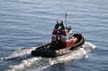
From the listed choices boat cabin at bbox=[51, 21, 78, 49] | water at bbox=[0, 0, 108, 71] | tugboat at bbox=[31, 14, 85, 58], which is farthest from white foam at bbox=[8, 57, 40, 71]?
boat cabin at bbox=[51, 21, 78, 49]

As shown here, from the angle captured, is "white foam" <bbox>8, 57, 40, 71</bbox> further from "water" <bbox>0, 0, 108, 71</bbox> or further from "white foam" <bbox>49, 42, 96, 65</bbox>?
"white foam" <bbox>49, 42, 96, 65</bbox>

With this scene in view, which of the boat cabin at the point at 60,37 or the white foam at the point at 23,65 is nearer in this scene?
the white foam at the point at 23,65

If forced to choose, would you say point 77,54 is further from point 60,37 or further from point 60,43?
point 60,37

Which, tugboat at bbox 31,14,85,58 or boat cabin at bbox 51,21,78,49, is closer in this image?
tugboat at bbox 31,14,85,58

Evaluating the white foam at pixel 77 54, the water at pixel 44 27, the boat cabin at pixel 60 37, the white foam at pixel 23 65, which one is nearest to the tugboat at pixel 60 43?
the boat cabin at pixel 60 37

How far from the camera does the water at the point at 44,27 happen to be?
48344 mm

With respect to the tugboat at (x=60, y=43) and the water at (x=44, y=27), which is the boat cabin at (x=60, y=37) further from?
the water at (x=44, y=27)

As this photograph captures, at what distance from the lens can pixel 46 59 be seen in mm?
48812

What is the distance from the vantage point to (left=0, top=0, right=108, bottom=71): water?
159 feet

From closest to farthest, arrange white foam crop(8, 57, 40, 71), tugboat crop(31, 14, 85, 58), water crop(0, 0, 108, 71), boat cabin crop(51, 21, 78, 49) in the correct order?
white foam crop(8, 57, 40, 71) → water crop(0, 0, 108, 71) → tugboat crop(31, 14, 85, 58) → boat cabin crop(51, 21, 78, 49)

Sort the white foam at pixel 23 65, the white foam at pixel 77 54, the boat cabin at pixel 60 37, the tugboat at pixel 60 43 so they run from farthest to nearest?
the boat cabin at pixel 60 37, the tugboat at pixel 60 43, the white foam at pixel 77 54, the white foam at pixel 23 65

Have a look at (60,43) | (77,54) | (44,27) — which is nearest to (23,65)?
(60,43)

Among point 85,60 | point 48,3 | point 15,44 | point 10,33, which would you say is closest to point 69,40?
point 85,60

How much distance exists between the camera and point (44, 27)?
2692 inches
